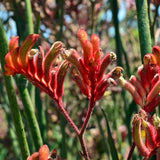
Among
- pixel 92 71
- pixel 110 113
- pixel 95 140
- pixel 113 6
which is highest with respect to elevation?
pixel 113 6

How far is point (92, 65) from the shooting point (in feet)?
1.79

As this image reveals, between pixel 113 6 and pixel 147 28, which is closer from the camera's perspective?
pixel 147 28

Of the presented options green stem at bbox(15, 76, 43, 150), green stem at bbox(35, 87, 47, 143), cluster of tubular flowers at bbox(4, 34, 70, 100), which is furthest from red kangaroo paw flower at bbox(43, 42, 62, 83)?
green stem at bbox(35, 87, 47, 143)

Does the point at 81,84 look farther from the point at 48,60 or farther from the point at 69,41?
the point at 69,41

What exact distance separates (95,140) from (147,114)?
191cm

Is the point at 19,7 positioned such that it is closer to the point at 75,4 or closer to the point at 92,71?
the point at 75,4

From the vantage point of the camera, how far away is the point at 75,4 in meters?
1.49

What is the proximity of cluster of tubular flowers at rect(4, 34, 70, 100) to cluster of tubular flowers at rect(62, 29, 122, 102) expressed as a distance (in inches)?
1.2

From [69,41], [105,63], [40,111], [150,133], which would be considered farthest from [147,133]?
[69,41]

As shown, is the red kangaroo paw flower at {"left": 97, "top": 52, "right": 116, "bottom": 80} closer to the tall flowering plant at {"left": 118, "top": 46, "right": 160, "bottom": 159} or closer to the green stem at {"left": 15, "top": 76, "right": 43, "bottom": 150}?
the tall flowering plant at {"left": 118, "top": 46, "right": 160, "bottom": 159}

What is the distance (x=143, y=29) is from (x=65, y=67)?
19cm

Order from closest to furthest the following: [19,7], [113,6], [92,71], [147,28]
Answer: [92,71]
[147,28]
[113,6]
[19,7]

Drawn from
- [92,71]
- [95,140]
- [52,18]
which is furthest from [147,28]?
[95,140]

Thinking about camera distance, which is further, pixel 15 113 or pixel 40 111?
pixel 40 111
